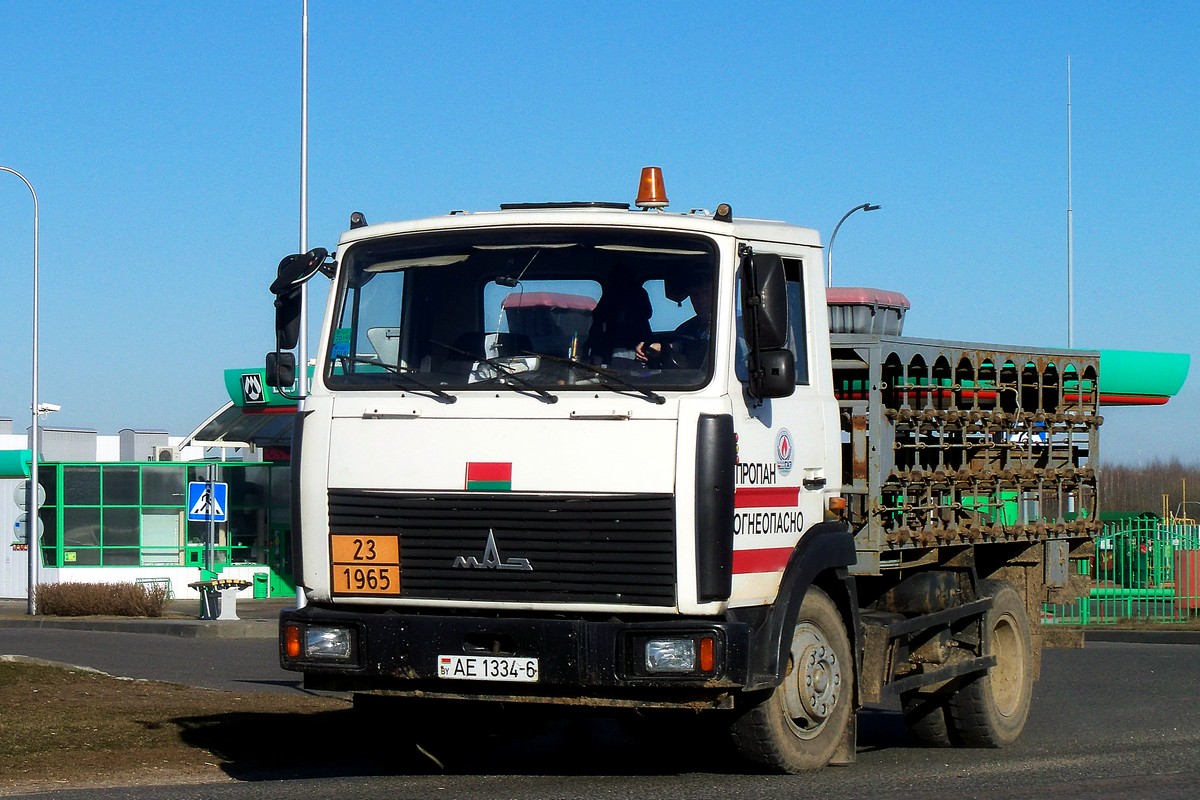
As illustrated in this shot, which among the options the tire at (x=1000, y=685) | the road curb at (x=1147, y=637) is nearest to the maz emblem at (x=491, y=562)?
the tire at (x=1000, y=685)

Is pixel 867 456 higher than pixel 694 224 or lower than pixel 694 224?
lower

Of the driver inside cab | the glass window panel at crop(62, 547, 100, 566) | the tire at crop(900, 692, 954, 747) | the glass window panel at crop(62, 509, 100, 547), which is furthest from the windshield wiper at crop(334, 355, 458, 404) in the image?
the glass window panel at crop(62, 547, 100, 566)

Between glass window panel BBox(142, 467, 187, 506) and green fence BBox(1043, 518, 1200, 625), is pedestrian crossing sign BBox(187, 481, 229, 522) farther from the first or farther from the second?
green fence BBox(1043, 518, 1200, 625)

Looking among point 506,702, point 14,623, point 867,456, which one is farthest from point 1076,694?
point 14,623

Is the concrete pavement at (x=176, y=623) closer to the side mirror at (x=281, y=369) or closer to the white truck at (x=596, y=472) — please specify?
the side mirror at (x=281, y=369)

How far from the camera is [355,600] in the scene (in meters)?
7.63

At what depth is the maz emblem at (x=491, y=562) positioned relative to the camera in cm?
730

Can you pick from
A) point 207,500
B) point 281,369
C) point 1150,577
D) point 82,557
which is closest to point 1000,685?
point 281,369

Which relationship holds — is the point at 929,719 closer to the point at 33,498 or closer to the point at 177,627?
the point at 177,627

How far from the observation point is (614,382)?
7375 mm

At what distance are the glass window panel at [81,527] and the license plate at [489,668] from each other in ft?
105

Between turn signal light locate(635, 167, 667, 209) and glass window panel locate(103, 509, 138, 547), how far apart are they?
31.3 metres

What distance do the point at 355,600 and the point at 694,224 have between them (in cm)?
239

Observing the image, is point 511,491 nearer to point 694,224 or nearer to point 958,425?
point 694,224
